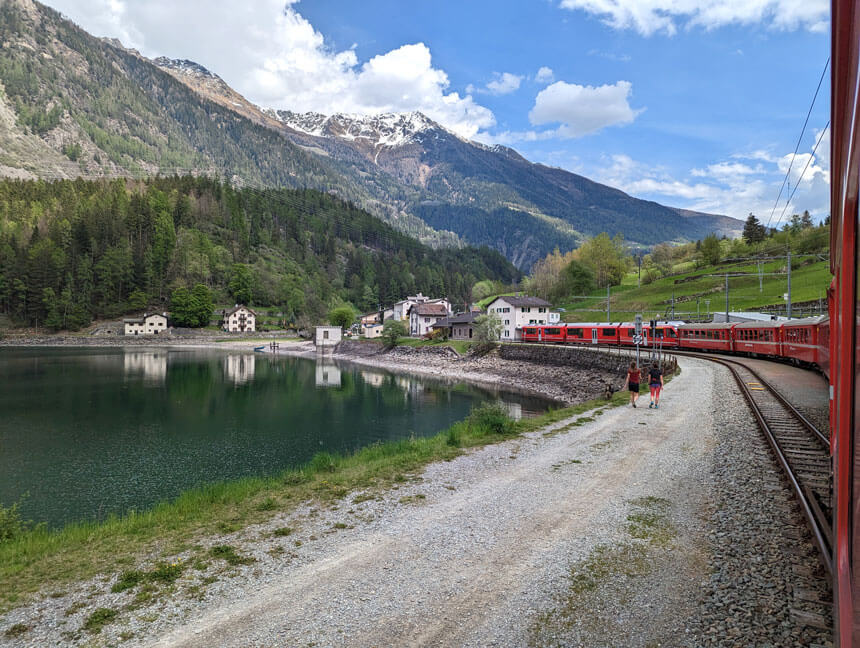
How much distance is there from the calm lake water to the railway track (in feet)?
51.6

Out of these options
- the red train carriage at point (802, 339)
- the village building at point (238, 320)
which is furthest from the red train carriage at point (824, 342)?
the village building at point (238, 320)

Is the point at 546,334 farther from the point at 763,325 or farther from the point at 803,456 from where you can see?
the point at 803,456

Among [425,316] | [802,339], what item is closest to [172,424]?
[802,339]

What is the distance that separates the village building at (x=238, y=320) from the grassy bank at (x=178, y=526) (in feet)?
374

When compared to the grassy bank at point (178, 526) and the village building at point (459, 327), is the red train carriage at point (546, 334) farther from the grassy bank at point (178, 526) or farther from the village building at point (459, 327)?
the grassy bank at point (178, 526)

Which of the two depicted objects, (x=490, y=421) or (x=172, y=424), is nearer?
(x=490, y=421)

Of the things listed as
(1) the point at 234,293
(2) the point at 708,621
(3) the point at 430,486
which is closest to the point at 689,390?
(3) the point at 430,486

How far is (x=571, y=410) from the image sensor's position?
1941cm

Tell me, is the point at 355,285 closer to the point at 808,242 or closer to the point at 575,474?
the point at 808,242

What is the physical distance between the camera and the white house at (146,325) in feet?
363

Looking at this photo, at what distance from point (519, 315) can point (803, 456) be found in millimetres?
64133

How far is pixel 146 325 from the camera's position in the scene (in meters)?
112

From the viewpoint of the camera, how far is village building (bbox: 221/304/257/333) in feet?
385

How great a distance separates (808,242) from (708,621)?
86.2 meters
